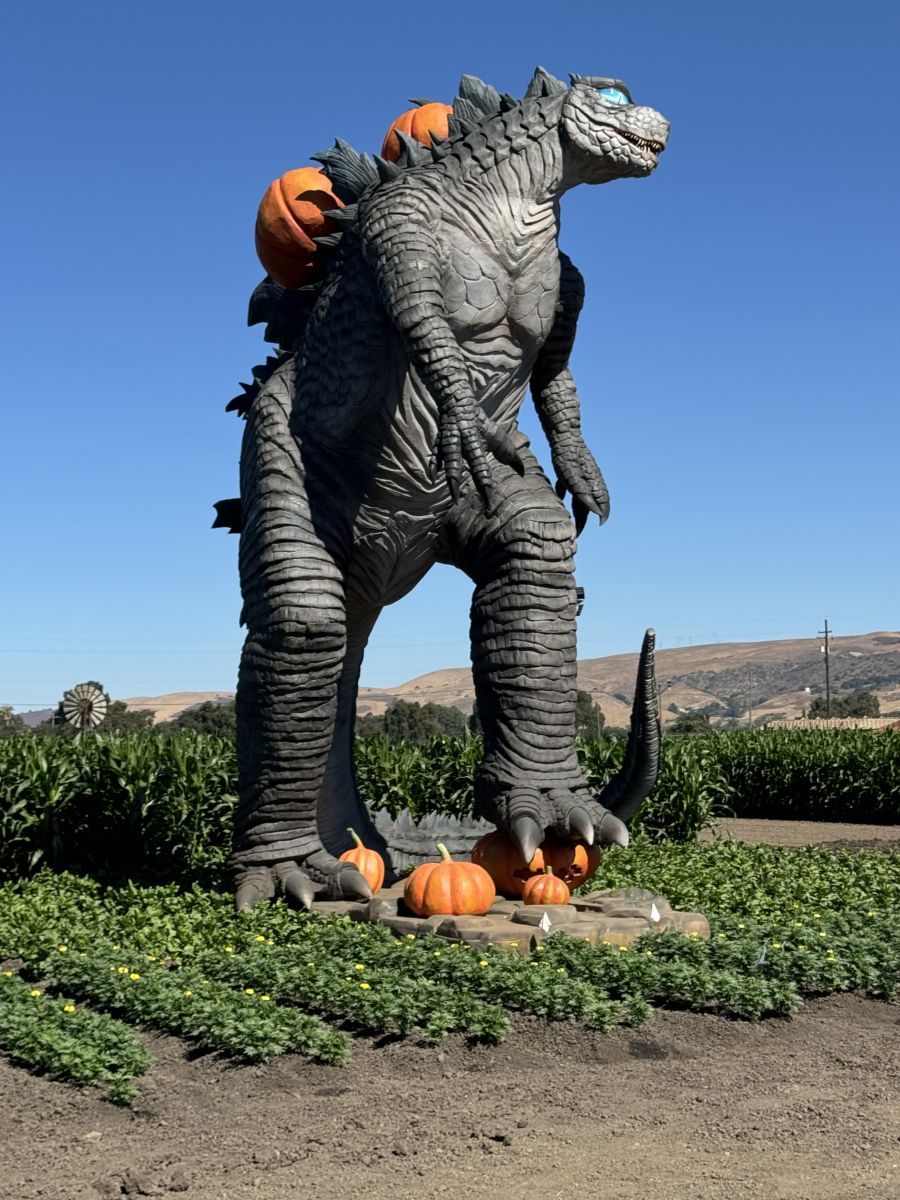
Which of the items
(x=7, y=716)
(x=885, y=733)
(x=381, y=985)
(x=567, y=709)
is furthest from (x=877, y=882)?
(x=7, y=716)

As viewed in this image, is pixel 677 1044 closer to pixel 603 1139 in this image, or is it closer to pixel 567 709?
pixel 603 1139

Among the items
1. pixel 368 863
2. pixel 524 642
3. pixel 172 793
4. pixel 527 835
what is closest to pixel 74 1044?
pixel 527 835

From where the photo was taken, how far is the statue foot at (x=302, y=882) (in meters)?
5.18

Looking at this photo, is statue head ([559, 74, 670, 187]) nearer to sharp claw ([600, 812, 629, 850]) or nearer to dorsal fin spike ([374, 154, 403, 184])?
dorsal fin spike ([374, 154, 403, 184])

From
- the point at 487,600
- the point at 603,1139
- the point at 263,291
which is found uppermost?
the point at 263,291

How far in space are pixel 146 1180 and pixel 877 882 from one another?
480cm

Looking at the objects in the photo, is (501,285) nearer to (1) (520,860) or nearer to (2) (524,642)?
(2) (524,642)

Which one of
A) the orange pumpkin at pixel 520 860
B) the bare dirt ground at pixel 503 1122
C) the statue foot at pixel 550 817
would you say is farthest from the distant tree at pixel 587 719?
the bare dirt ground at pixel 503 1122

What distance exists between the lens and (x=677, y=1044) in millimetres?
3770

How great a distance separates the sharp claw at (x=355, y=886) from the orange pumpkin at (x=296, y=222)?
8.49 feet

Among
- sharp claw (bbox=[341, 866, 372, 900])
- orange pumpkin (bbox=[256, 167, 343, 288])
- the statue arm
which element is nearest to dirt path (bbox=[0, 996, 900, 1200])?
sharp claw (bbox=[341, 866, 372, 900])

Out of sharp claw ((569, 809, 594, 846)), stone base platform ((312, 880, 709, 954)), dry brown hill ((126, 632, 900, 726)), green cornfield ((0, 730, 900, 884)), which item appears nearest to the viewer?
stone base platform ((312, 880, 709, 954))

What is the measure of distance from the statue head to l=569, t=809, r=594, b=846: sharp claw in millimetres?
2495

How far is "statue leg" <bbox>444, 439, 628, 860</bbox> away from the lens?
5016 mm
